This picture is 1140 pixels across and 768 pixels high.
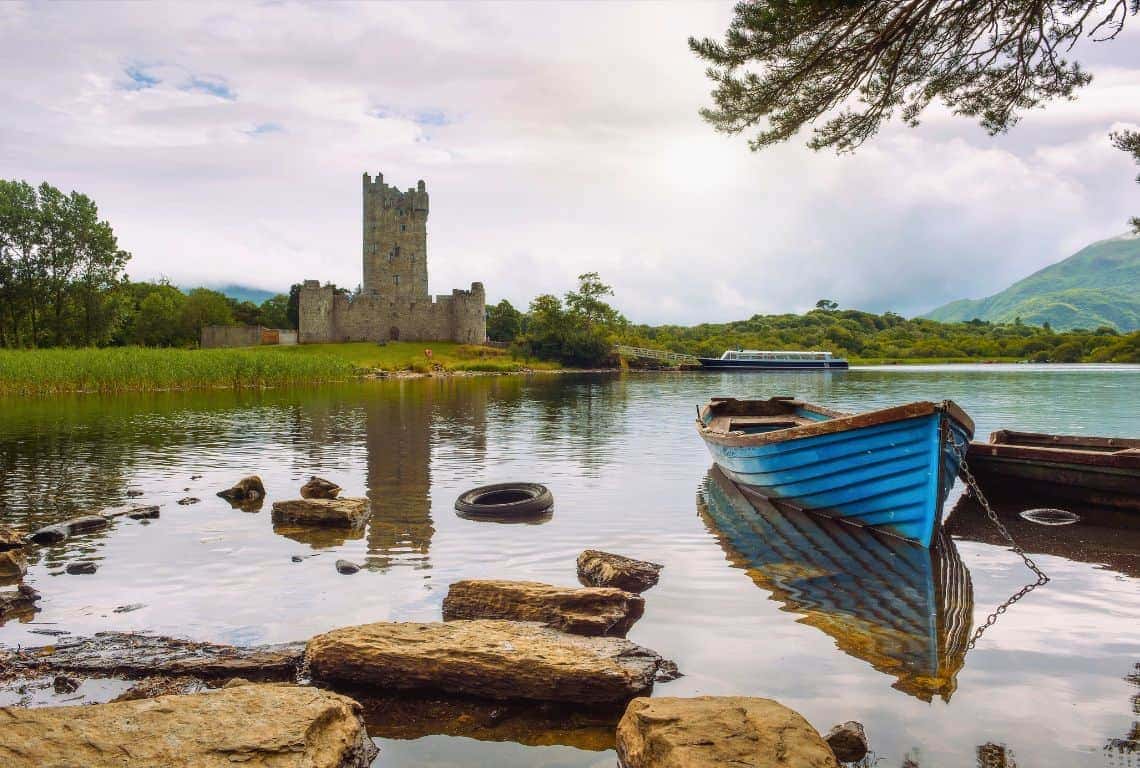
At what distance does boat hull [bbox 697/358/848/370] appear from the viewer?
94812 mm

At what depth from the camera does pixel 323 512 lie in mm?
12945

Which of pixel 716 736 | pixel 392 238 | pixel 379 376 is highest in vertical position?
pixel 392 238

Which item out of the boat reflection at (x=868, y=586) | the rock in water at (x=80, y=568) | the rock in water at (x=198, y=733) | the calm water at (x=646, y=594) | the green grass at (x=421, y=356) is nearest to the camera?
the rock in water at (x=198, y=733)

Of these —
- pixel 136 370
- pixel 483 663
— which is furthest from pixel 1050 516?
pixel 136 370

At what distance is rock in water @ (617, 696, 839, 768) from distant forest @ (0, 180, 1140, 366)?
78.1m

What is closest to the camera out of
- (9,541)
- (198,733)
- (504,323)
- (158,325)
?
(198,733)

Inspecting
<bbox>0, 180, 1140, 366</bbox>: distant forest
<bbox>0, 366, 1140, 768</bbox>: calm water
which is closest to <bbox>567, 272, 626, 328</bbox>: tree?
<bbox>0, 180, 1140, 366</bbox>: distant forest

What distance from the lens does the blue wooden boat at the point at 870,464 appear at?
11.3 metres

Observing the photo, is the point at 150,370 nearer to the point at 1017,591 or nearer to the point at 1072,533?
the point at 1072,533

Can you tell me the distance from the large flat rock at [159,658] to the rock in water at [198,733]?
1.24 m

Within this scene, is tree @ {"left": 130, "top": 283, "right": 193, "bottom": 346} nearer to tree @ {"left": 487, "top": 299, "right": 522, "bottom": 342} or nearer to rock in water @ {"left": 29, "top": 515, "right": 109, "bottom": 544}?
tree @ {"left": 487, "top": 299, "right": 522, "bottom": 342}

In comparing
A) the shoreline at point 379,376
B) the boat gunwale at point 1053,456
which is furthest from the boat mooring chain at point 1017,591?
the shoreline at point 379,376

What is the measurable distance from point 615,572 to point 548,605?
5.18ft

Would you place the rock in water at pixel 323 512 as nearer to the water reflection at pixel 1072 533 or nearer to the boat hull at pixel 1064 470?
the water reflection at pixel 1072 533
